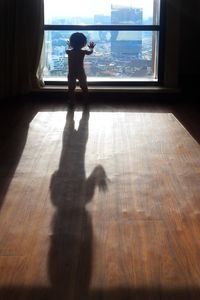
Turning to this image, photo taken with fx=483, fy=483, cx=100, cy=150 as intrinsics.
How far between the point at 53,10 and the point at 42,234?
434 centimetres

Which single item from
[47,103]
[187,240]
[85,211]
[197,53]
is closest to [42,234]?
[85,211]

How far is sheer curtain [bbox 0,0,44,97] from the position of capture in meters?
5.59

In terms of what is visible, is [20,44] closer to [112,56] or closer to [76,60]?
[76,60]

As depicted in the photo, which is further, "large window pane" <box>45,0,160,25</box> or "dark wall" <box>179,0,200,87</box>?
"large window pane" <box>45,0,160,25</box>

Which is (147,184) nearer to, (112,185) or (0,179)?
(112,185)

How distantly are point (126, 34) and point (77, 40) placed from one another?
0.92m

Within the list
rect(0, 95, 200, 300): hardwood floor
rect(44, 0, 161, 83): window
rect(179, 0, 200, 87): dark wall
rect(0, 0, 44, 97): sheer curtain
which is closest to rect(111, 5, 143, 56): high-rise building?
rect(44, 0, 161, 83): window

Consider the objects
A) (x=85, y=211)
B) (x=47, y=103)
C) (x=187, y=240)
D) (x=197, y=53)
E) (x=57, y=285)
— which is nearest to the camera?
(x=57, y=285)

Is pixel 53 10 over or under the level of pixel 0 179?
over

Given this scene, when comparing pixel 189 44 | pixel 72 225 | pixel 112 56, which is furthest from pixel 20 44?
pixel 72 225

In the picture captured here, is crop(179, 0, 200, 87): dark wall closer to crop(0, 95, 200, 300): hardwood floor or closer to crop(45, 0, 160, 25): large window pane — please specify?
crop(45, 0, 160, 25): large window pane

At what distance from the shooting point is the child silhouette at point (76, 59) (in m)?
5.47

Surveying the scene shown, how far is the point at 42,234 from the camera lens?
7.32ft

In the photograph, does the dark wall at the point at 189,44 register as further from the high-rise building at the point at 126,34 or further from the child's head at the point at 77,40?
the child's head at the point at 77,40
